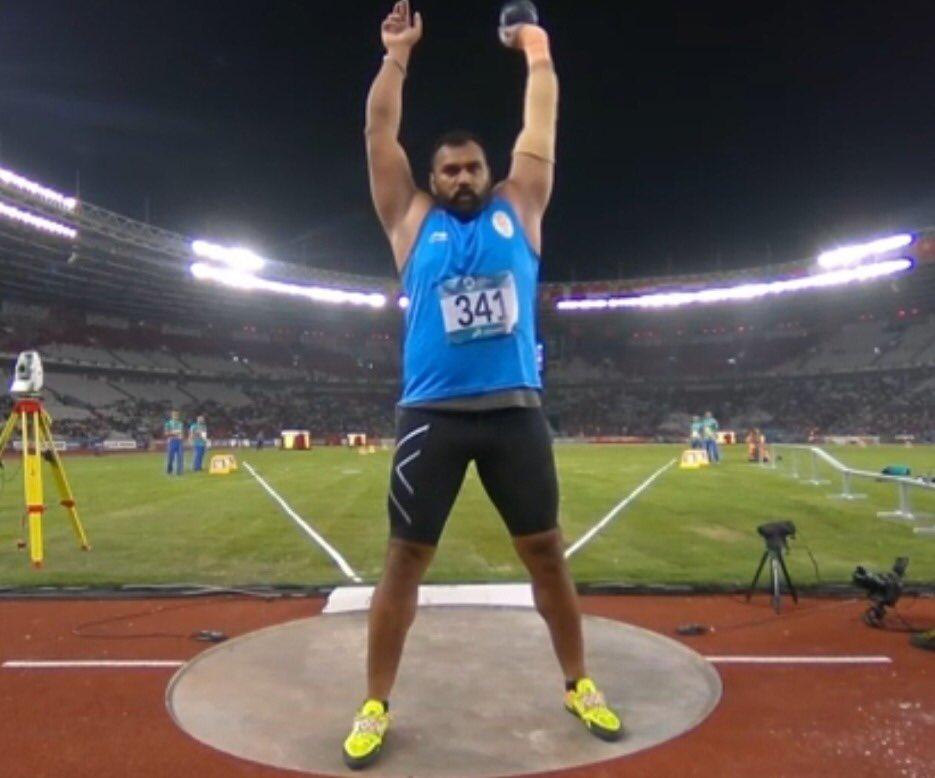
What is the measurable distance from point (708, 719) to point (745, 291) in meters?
55.9

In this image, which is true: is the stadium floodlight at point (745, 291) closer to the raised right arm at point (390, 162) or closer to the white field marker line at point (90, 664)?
the raised right arm at point (390, 162)

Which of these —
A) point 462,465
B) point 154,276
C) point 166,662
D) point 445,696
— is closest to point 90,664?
point 166,662

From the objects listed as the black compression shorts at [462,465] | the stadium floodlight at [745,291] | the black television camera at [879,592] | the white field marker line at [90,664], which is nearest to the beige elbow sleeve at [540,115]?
the black compression shorts at [462,465]

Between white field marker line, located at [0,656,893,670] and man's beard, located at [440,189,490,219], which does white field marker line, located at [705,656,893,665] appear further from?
man's beard, located at [440,189,490,219]

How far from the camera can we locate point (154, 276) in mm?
45312

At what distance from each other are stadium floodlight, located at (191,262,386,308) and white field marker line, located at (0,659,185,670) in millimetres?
42661

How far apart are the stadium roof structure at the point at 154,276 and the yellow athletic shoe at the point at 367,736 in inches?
1316

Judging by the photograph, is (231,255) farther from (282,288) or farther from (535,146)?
(535,146)

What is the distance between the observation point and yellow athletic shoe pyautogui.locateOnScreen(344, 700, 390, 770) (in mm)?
2717

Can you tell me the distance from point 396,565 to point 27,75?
2660 cm

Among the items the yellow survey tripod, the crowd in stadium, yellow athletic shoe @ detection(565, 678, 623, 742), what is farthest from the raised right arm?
the crowd in stadium

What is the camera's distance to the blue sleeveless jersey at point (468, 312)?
9.54 feet

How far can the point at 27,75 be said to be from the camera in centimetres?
2322

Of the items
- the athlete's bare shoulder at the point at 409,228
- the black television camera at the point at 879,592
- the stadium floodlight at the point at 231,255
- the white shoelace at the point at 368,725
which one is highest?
the stadium floodlight at the point at 231,255
